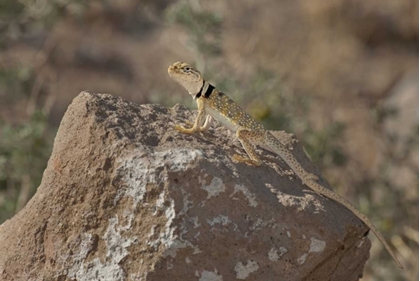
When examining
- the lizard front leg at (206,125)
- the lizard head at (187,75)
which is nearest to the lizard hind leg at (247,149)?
the lizard front leg at (206,125)

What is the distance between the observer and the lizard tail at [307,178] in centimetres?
368

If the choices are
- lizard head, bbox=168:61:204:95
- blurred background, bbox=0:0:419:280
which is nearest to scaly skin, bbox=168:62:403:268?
lizard head, bbox=168:61:204:95

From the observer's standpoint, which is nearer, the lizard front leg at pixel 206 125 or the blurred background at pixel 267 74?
the lizard front leg at pixel 206 125

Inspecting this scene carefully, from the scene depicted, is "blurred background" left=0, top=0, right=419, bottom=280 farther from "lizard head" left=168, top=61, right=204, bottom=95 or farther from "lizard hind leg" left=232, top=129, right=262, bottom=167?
"lizard hind leg" left=232, top=129, right=262, bottom=167

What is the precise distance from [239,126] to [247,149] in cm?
25

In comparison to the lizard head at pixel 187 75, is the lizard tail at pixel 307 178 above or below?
below

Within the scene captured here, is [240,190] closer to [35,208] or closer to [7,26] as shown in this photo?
[35,208]

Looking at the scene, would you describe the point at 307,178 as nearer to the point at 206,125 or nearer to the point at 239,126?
the point at 239,126

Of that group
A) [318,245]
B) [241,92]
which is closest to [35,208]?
[318,245]

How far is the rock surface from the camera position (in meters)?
3.18

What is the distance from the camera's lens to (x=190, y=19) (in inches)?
277

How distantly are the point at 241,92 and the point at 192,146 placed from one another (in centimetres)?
429

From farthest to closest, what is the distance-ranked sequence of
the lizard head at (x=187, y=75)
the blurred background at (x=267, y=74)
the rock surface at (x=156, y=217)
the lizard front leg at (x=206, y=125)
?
the blurred background at (x=267, y=74)
the lizard head at (x=187, y=75)
the lizard front leg at (x=206, y=125)
the rock surface at (x=156, y=217)

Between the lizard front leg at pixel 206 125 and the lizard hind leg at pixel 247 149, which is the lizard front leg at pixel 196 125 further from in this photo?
the lizard hind leg at pixel 247 149
